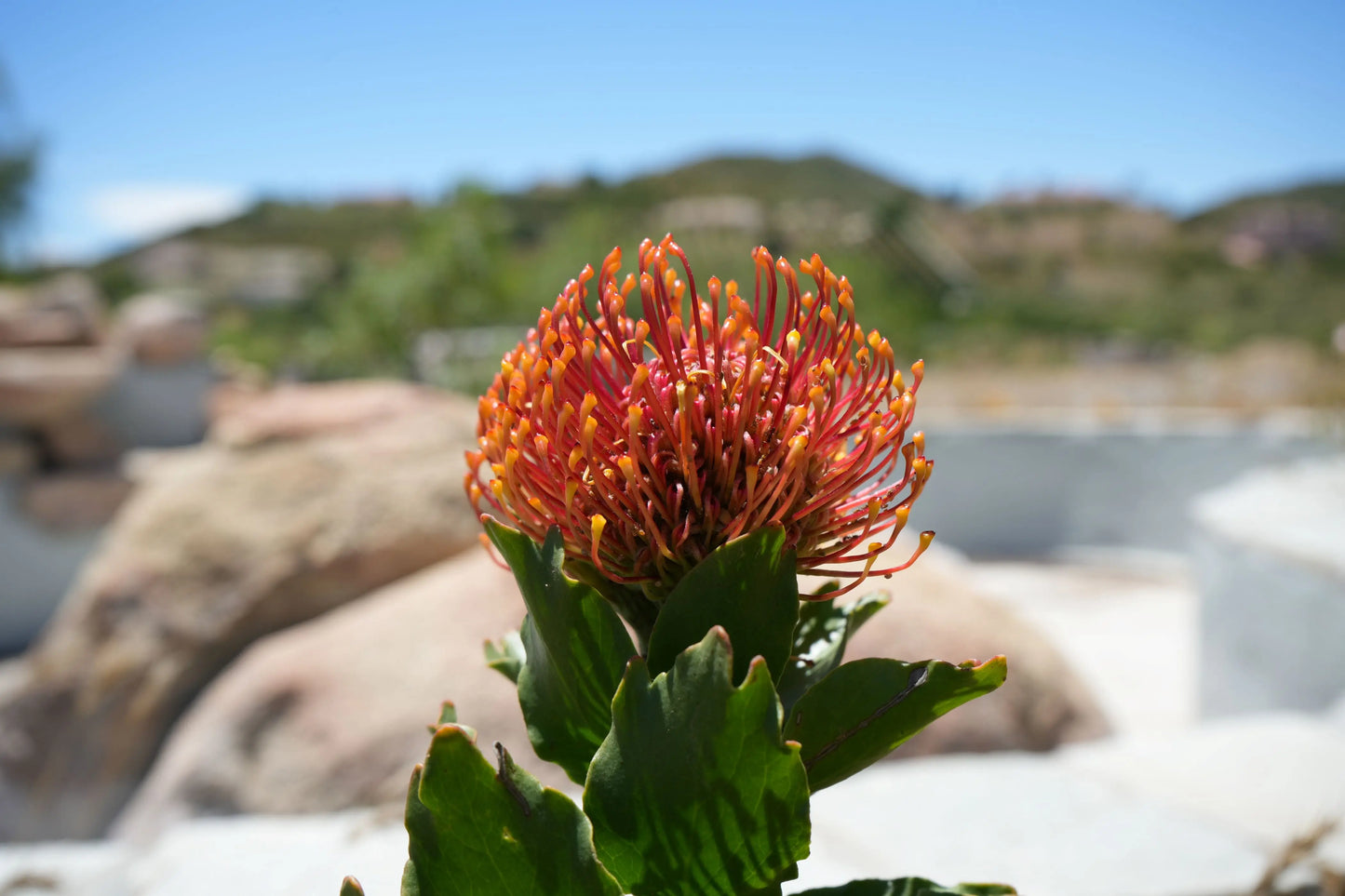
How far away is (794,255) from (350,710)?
13051mm

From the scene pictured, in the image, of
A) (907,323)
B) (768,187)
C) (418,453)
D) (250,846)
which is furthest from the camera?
(768,187)

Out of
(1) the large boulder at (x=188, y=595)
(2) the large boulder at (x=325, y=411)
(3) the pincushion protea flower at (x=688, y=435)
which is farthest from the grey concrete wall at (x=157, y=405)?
(3) the pincushion protea flower at (x=688, y=435)

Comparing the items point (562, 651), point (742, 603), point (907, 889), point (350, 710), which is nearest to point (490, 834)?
point (562, 651)

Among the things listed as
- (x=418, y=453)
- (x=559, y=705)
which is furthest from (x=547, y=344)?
(x=418, y=453)

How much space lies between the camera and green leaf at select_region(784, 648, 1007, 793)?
66 cm

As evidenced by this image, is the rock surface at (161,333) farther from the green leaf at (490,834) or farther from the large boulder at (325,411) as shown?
Result: the green leaf at (490,834)

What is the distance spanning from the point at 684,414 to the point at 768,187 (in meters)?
50.4

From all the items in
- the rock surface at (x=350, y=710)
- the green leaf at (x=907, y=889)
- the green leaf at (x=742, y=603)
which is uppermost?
the green leaf at (x=742, y=603)

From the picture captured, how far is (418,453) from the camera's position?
363 centimetres

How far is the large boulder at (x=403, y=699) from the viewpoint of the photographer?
2.41 m

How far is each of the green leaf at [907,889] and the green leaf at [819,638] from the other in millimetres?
146

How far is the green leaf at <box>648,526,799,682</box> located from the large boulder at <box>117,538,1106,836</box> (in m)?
1.65

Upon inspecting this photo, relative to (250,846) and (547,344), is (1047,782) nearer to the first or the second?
(250,846)

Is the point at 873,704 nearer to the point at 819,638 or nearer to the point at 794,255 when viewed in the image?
the point at 819,638
